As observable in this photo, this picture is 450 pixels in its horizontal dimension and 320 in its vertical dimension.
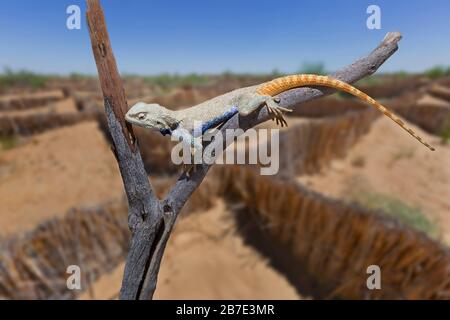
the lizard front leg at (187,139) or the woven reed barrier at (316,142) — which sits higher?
the lizard front leg at (187,139)

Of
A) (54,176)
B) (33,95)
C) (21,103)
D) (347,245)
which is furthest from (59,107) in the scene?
(347,245)

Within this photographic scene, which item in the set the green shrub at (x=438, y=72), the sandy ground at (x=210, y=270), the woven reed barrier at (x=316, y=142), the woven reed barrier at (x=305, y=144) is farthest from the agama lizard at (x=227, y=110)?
the green shrub at (x=438, y=72)

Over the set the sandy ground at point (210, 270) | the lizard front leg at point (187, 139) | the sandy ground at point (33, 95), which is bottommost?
the sandy ground at point (210, 270)

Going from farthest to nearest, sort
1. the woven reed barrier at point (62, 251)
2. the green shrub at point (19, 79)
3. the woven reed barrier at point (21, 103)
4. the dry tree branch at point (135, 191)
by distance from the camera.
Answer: the green shrub at point (19, 79) → the woven reed barrier at point (21, 103) → the woven reed barrier at point (62, 251) → the dry tree branch at point (135, 191)

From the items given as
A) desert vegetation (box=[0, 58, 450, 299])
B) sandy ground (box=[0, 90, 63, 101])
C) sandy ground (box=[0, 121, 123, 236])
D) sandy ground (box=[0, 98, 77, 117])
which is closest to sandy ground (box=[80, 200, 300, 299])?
desert vegetation (box=[0, 58, 450, 299])

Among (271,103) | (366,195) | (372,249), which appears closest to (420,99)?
(366,195)

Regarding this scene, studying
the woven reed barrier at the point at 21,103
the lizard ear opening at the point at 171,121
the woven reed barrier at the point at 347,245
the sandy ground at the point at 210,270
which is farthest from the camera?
the woven reed barrier at the point at 21,103

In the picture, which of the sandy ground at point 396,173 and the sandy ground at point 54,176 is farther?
the sandy ground at point 396,173

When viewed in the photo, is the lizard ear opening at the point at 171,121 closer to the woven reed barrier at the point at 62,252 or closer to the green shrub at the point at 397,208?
the woven reed barrier at the point at 62,252
